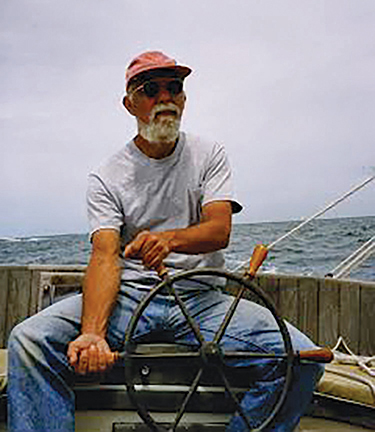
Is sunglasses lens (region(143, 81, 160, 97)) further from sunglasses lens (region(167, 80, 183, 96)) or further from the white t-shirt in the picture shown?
the white t-shirt

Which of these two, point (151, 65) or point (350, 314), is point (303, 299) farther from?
point (151, 65)

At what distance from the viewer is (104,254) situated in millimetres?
1901

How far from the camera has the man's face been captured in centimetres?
195

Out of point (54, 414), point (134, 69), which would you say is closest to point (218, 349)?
point (54, 414)

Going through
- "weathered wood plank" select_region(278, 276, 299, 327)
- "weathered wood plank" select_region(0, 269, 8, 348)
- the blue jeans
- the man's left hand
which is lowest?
"weathered wood plank" select_region(0, 269, 8, 348)

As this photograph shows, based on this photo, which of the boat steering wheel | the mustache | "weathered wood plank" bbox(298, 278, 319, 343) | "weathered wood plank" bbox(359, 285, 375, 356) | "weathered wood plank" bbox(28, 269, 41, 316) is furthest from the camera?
"weathered wood plank" bbox(28, 269, 41, 316)

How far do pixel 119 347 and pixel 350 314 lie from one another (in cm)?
182

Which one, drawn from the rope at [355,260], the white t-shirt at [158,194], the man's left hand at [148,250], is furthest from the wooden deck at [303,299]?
the man's left hand at [148,250]

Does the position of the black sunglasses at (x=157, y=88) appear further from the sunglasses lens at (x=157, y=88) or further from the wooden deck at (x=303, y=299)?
the wooden deck at (x=303, y=299)

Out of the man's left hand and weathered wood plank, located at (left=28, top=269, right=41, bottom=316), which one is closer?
the man's left hand

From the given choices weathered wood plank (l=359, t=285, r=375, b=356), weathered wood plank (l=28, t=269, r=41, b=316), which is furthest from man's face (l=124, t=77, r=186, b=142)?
weathered wood plank (l=28, t=269, r=41, b=316)

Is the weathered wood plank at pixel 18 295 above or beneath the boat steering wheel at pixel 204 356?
beneath

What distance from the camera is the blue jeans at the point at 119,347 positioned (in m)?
1.64

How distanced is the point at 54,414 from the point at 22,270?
217 centimetres
